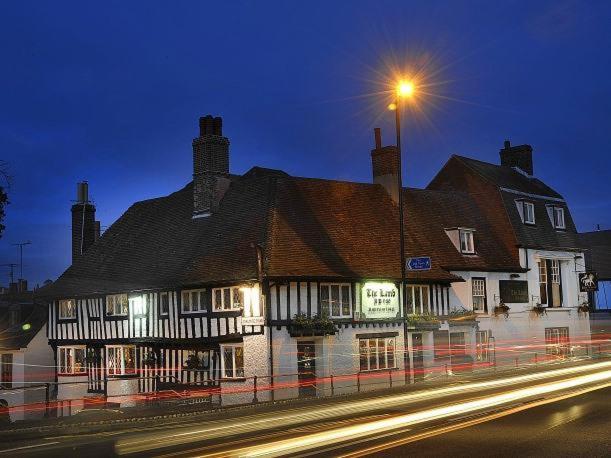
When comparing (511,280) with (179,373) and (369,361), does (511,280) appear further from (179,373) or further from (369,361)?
(179,373)

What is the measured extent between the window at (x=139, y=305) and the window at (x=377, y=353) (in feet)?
30.6

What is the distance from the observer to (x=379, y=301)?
30.9m

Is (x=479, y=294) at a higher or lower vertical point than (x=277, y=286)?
lower

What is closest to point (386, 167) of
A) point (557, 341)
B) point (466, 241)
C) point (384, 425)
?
point (466, 241)

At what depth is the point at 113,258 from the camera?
1494 inches

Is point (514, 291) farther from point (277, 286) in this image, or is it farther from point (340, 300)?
point (277, 286)

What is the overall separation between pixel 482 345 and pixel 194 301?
14.3 m

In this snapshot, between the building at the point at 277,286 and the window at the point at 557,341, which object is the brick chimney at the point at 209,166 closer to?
the building at the point at 277,286

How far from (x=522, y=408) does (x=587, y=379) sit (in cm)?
888

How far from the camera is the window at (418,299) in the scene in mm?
32062

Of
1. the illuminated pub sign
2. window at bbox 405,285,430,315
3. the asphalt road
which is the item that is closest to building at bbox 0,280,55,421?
the illuminated pub sign

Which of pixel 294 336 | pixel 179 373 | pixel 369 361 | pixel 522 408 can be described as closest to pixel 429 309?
pixel 369 361

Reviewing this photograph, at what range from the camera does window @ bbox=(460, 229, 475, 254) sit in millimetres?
37281

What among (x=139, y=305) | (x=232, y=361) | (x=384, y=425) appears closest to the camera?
(x=384, y=425)
